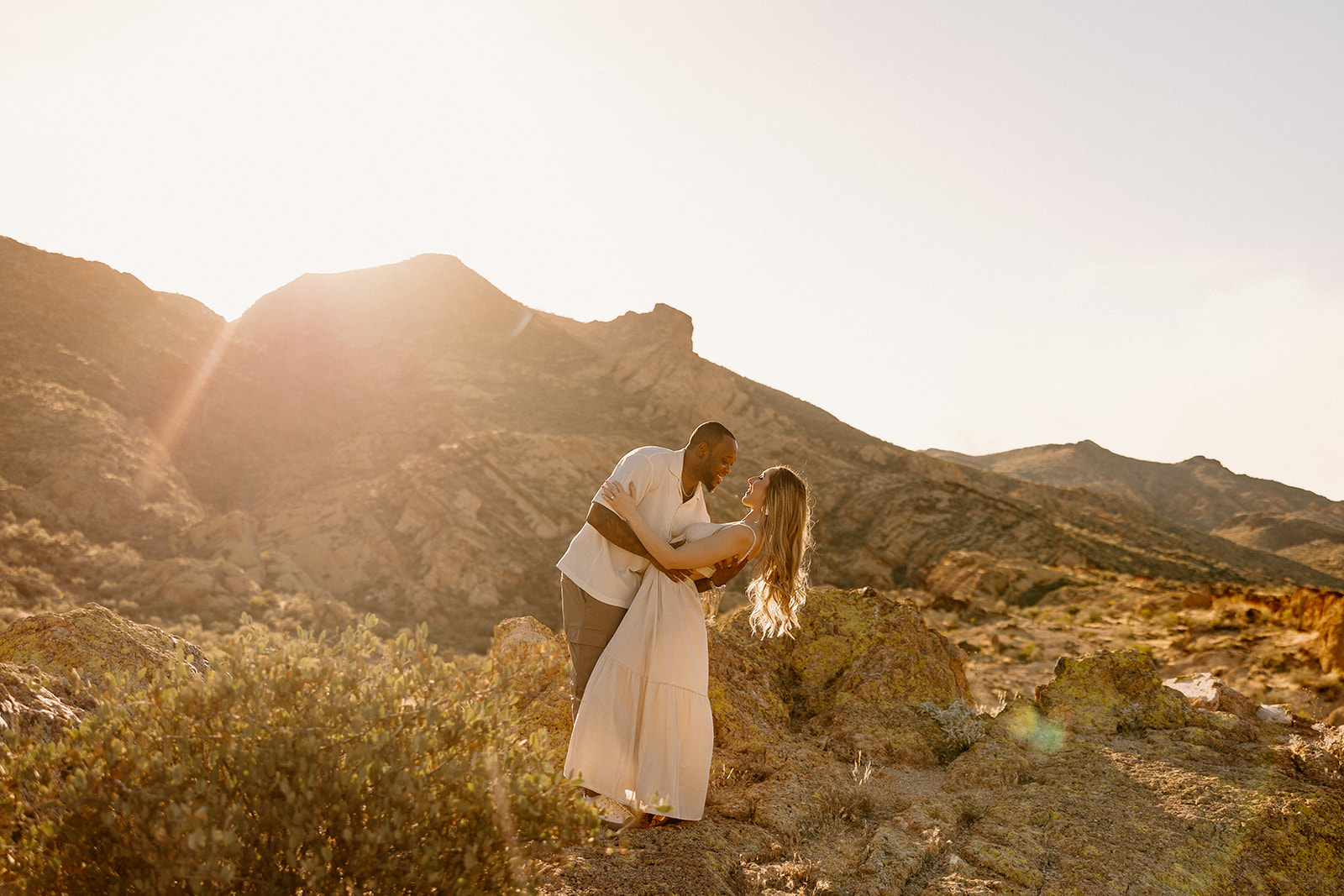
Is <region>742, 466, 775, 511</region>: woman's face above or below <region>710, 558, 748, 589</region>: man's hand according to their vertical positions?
above

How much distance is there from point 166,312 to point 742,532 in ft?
144

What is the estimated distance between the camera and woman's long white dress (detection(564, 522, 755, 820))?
364cm

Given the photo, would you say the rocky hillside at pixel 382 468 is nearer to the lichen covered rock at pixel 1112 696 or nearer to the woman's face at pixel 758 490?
the woman's face at pixel 758 490

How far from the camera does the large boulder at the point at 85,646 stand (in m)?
3.85

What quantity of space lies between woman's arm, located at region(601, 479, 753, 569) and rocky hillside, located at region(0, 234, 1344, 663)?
14.7 m

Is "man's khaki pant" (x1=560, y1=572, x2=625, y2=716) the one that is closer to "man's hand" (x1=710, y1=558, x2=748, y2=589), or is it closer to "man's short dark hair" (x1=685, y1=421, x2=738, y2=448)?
"man's hand" (x1=710, y1=558, x2=748, y2=589)

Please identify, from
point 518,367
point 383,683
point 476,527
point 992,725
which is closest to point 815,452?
point 518,367

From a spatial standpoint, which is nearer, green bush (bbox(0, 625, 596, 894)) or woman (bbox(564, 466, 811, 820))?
green bush (bbox(0, 625, 596, 894))

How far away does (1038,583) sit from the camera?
24.5 meters

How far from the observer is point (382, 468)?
3028cm

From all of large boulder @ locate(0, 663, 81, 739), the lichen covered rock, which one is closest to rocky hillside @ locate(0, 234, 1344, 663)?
large boulder @ locate(0, 663, 81, 739)

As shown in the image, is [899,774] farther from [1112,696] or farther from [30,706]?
[30,706]

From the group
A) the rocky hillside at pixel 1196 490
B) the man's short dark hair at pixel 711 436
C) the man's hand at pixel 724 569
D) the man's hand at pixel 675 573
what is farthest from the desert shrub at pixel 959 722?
the rocky hillside at pixel 1196 490

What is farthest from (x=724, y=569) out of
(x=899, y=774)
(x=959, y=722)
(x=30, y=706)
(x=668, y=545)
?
(x=30, y=706)
